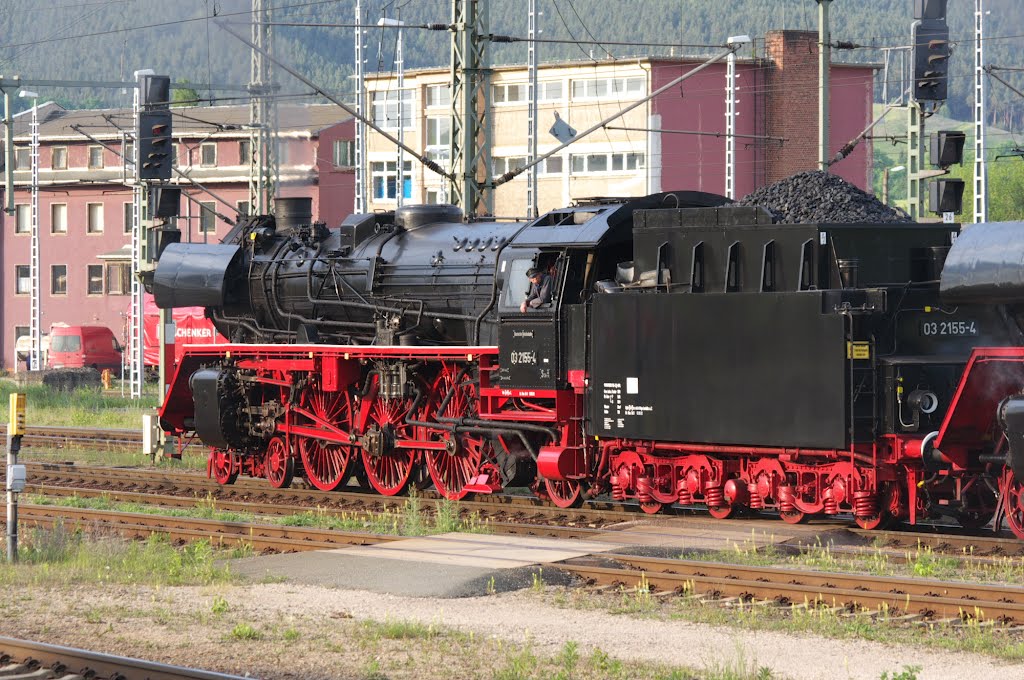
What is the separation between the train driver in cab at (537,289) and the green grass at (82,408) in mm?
17683

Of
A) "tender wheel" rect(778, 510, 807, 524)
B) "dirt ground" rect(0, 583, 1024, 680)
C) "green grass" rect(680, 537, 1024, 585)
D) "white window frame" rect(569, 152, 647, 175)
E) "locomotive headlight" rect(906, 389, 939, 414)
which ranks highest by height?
"white window frame" rect(569, 152, 647, 175)

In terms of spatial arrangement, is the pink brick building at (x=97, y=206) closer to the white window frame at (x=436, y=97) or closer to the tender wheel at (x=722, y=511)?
the white window frame at (x=436, y=97)

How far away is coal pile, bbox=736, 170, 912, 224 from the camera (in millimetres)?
14992

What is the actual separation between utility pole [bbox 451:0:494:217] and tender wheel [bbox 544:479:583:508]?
5.71 m

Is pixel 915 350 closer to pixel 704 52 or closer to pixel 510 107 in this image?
pixel 510 107

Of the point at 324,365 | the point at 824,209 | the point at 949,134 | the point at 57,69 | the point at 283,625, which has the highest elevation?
the point at 57,69

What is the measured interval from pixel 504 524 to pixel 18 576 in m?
5.09

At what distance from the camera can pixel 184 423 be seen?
2216 centimetres

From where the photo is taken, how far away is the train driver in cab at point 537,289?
54.7 feet

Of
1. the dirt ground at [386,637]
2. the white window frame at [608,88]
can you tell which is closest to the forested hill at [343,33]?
the white window frame at [608,88]

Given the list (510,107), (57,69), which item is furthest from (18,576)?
(57,69)

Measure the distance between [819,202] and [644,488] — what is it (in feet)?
11.8

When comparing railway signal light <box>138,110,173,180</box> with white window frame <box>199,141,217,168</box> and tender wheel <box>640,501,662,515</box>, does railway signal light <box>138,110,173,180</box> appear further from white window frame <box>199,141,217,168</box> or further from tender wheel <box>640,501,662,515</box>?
white window frame <box>199,141,217,168</box>

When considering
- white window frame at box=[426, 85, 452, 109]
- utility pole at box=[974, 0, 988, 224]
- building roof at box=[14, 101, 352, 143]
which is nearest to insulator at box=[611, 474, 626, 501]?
utility pole at box=[974, 0, 988, 224]
